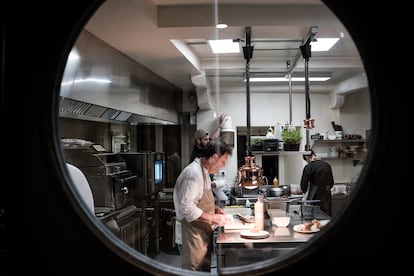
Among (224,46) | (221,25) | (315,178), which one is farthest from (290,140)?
(221,25)

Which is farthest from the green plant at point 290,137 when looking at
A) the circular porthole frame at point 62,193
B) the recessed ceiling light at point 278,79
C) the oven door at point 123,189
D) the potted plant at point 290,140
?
the circular porthole frame at point 62,193

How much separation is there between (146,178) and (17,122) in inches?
130

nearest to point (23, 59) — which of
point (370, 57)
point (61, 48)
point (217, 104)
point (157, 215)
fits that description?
point (61, 48)

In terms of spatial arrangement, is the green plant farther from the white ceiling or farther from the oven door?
the oven door

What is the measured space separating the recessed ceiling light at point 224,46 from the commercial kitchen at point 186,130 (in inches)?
4.0

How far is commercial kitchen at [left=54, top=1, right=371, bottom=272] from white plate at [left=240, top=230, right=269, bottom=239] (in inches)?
0.9

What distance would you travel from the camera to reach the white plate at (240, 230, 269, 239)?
218cm

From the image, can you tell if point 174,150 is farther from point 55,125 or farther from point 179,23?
point 55,125

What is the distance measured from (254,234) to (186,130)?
331cm

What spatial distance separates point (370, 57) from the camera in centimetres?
41

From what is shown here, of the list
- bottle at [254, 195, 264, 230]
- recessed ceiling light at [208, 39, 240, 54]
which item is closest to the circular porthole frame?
bottle at [254, 195, 264, 230]

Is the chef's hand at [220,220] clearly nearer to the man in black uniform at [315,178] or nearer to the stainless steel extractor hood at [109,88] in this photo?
the stainless steel extractor hood at [109,88]

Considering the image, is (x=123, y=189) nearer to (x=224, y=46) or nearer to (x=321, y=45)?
(x=224, y=46)

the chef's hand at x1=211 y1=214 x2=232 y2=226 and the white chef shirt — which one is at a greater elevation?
the white chef shirt
